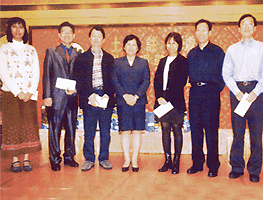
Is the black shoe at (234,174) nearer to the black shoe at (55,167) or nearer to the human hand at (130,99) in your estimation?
the human hand at (130,99)

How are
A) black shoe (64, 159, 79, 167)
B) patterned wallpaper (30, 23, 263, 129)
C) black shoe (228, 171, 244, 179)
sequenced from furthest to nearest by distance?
1. patterned wallpaper (30, 23, 263, 129)
2. black shoe (64, 159, 79, 167)
3. black shoe (228, 171, 244, 179)

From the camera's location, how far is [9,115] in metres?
2.72

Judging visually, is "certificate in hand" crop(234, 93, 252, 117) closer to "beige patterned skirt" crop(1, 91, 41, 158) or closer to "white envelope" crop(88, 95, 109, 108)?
"white envelope" crop(88, 95, 109, 108)

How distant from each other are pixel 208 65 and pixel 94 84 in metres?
1.33

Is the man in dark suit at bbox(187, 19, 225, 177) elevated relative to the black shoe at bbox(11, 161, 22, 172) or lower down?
elevated

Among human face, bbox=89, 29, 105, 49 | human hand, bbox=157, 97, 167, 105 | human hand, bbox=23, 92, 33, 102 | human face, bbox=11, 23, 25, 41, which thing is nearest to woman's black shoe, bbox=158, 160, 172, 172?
human hand, bbox=157, 97, 167, 105

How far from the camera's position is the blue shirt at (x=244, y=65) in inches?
95.1

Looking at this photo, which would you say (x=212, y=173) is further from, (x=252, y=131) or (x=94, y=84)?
(x=94, y=84)

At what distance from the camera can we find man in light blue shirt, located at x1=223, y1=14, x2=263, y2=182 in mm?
2422

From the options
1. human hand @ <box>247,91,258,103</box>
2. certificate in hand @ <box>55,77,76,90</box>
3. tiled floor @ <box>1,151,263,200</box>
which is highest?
certificate in hand @ <box>55,77,76,90</box>

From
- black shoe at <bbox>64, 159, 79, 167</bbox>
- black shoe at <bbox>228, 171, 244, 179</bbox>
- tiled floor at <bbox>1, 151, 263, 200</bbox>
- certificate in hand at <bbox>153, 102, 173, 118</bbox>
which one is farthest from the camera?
black shoe at <bbox>64, 159, 79, 167</bbox>

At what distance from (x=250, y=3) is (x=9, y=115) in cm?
385

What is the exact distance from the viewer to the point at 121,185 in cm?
234

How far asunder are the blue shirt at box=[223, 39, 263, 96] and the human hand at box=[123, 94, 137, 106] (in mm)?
1029
